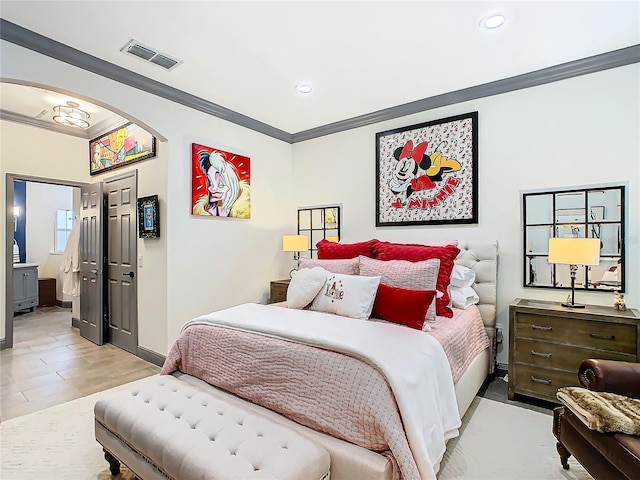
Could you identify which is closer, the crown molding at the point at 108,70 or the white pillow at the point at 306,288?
the crown molding at the point at 108,70

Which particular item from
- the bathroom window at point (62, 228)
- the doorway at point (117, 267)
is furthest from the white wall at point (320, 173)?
the bathroom window at point (62, 228)

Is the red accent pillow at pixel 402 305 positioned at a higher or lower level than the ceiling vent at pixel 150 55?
A: lower

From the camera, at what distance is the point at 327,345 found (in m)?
1.78

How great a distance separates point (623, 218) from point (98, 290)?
568cm

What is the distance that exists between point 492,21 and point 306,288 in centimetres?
238

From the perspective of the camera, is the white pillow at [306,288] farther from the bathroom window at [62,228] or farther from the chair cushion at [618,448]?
the bathroom window at [62,228]

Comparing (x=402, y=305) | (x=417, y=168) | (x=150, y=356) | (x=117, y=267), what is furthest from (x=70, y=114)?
(x=402, y=305)

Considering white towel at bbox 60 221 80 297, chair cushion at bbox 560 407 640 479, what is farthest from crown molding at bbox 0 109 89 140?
chair cushion at bbox 560 407 640 479

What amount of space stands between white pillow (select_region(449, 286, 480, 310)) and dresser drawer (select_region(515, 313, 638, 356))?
429 mm

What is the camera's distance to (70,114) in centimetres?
396

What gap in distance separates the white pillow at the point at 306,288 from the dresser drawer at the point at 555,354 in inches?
66.5

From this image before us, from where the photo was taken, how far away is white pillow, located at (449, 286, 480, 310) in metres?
2.96

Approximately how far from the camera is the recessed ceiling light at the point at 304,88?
3.27 m

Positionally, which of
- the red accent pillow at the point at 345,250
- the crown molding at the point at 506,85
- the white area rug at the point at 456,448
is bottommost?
the white area rug at the point at 456,448
